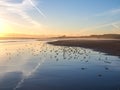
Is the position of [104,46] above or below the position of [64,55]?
below

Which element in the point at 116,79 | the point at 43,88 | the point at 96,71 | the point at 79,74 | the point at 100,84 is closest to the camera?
the point at 43,88

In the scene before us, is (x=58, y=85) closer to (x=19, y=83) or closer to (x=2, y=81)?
(x=19, y=83)

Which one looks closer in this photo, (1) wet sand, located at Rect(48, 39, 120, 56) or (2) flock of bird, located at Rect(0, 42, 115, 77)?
(2) flock of bird, located at Rect(0, 42, 115, 77)

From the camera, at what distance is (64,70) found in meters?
20.6

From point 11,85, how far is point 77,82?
440 centimetres

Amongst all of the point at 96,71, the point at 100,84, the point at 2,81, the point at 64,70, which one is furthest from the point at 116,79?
the point at 2,81

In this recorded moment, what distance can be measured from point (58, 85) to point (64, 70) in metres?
5.83

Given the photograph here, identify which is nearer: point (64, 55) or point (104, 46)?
point (64, 55)

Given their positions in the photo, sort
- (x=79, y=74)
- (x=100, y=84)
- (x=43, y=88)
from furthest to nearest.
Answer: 1. (x=79, y=74)
2. (x=100, y=84)
3. (x=43, y=88)

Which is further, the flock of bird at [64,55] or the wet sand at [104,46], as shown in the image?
the wet sand at [104,46]

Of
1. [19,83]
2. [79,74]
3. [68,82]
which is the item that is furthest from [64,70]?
[19,83]

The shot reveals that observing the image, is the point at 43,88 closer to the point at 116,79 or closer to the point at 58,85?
the point at 58,85

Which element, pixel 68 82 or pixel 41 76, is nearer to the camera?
pixel 68 82

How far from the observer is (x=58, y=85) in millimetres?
14766
